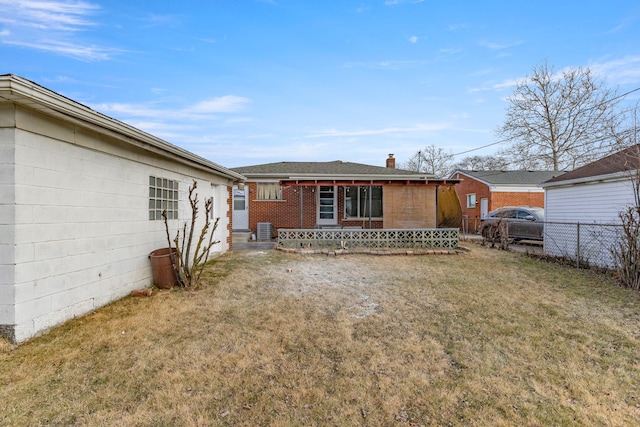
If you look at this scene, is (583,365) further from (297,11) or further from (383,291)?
(297,11)

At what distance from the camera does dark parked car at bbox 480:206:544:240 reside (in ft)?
40.5

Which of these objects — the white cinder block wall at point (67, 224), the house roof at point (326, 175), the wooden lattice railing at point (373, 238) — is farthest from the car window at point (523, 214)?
the white cinder block wall at point (67, 224)

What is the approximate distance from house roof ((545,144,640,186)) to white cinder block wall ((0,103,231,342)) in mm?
10595

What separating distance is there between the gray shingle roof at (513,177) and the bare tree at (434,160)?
18674 millimetres

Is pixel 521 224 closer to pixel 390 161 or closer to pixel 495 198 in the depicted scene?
pixel 495 198

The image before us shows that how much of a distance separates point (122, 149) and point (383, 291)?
17.4 feet

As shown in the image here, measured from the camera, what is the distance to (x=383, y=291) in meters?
5.95

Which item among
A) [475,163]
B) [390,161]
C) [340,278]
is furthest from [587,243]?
[475,163]

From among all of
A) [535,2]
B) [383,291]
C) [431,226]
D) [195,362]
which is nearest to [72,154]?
[195,362]

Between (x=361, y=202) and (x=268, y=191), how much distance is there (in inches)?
171

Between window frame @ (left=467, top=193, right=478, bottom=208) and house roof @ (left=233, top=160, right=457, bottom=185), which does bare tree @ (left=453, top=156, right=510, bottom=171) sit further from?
house roof @ (left=233, top=160, right=457, bottom=185)

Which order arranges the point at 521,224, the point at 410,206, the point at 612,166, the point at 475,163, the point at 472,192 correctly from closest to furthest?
the point at 612,166
the point at 410,206
the point at 521,224
the point at 472,192
the point at 475,163

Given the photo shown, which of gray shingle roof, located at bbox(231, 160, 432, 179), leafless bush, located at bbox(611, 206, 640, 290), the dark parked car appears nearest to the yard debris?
gray shingle roof, located at bbox(231, 160, 432, 179)

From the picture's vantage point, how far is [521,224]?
13.0 meters
